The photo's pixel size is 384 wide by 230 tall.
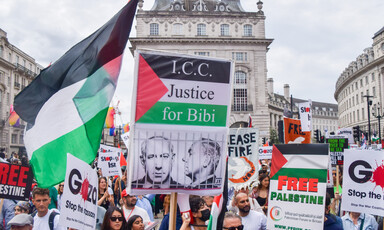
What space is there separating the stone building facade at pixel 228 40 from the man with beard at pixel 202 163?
47499 mm

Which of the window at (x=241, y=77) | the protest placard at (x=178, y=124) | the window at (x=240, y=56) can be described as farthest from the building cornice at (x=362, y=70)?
the protest placard at (x=178, y=124)

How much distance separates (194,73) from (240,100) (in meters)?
48.6

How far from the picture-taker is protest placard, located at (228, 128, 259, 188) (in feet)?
22.7

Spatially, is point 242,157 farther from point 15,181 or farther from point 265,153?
point 265,153

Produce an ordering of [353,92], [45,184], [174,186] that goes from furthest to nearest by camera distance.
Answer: [353,92], [45,184], [174,186]

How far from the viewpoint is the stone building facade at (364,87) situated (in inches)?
2309

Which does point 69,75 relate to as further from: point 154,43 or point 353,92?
point 353,92

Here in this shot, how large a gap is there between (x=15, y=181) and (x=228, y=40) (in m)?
48.0

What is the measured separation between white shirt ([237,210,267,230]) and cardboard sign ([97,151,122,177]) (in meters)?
5.00

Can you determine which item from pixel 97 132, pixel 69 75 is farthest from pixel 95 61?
pixel 97 132

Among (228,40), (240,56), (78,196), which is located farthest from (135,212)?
(240,56)

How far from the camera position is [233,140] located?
24.6 feet

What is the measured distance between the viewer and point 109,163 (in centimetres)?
967

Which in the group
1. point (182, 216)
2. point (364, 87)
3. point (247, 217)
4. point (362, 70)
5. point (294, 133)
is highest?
point (362, 70)
